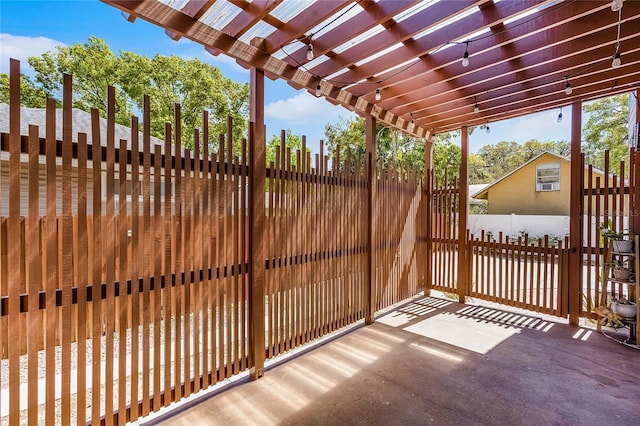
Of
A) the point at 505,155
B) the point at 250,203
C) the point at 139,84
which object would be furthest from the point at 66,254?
the point at 505,155

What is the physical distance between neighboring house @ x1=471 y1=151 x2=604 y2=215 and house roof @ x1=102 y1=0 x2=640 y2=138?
12469mm

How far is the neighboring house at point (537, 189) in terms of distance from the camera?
46.1ft

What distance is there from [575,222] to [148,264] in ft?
17.4

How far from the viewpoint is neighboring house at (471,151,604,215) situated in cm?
1405

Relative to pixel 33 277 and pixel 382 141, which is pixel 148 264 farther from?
pixel 382 141

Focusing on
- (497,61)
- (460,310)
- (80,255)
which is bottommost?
(460,310)

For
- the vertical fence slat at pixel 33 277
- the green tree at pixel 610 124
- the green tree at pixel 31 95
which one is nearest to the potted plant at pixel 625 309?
the vertical fence slat at pixel 33 277

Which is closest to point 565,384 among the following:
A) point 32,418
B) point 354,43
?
point 354,43

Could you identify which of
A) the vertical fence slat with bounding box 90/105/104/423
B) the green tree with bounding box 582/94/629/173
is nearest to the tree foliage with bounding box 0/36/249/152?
the vertical fence slat with bounding box 90/105/104/423

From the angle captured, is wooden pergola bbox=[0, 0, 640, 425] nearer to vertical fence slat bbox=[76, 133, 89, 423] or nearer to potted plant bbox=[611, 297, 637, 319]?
vertical fence slat bbox=[76, 133, 89, 423]

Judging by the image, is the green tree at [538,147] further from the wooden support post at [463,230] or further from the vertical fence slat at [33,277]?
the vertical fence slat at [33,277]

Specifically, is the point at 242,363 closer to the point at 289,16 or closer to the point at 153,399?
the point at 153,399

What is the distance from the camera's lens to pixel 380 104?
14.5 ft

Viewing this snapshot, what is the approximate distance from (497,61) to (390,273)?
3.17 m
